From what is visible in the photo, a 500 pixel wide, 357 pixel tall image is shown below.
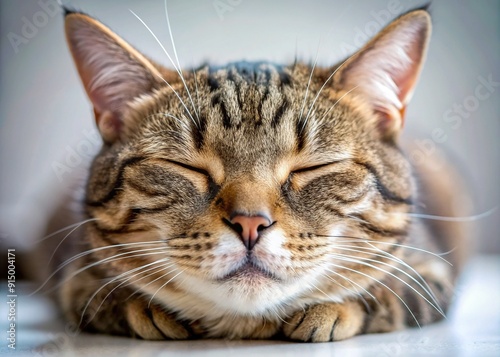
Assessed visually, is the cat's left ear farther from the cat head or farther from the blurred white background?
the blurred white background

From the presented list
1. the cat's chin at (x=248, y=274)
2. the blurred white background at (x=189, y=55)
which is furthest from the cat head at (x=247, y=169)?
the blurred white background at (x=189, y=55)

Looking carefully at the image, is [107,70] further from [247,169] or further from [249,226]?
[249,226]

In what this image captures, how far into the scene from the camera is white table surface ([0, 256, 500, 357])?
1.10 m

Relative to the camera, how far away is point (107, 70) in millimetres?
1299

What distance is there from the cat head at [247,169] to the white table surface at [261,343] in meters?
0.09

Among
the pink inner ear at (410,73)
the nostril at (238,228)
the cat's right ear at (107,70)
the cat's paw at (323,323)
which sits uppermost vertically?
the pink inner ear at (410,73)

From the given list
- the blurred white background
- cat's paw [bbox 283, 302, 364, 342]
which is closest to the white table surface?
cat's paw [bbox 283, 302, 364, 342]

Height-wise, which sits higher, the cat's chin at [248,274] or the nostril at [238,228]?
the nostril at [238,228]

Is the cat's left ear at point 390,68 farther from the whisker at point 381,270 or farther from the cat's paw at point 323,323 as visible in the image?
the cat's paw at point 323,323

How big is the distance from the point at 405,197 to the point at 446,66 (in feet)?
1.91

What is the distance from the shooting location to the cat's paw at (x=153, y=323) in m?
1.21

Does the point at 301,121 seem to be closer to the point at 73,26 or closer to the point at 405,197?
the point at 405,197

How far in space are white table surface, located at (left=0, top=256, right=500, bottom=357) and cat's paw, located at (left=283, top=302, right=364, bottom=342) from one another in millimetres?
20

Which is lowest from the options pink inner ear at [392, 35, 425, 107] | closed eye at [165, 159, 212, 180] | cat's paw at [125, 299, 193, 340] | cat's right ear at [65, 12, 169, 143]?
cat's paw at [125, 299, 193, 340]
